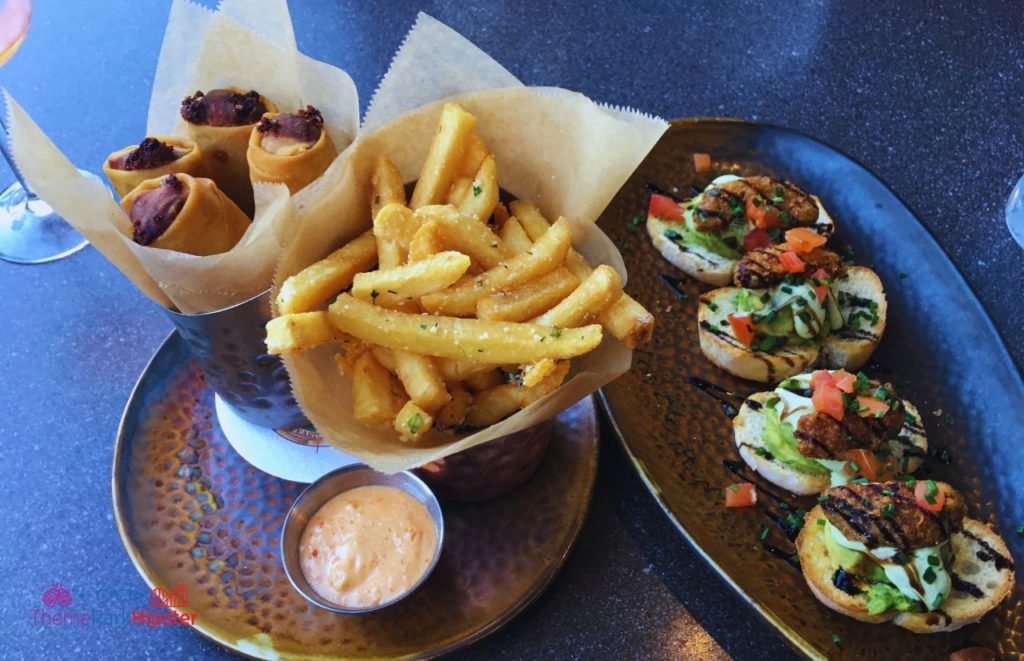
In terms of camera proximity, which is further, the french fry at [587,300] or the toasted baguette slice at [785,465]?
the toasted baguette slice at [785,465]

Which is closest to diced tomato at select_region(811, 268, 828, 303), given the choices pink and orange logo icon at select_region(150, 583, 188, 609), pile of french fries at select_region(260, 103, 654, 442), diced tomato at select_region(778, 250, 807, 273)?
diced tomato at select_region(778, 250, 807, 273)

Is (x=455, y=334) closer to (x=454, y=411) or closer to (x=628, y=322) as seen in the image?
(x=454, y=411)

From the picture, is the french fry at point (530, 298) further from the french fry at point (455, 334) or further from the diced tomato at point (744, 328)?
the diced tomato at point (744, 328)

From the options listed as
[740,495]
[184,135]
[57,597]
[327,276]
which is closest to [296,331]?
[327,276]

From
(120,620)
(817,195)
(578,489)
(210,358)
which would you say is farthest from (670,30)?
(120,620)

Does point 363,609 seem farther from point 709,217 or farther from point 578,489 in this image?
point 709,217

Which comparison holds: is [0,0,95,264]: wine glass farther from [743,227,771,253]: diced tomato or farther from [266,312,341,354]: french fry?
[743,227,771,253]: diced tomato

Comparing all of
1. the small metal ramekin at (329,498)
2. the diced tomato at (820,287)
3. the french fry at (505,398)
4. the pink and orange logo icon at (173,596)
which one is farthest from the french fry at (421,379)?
the diced tomato at (820,287)
